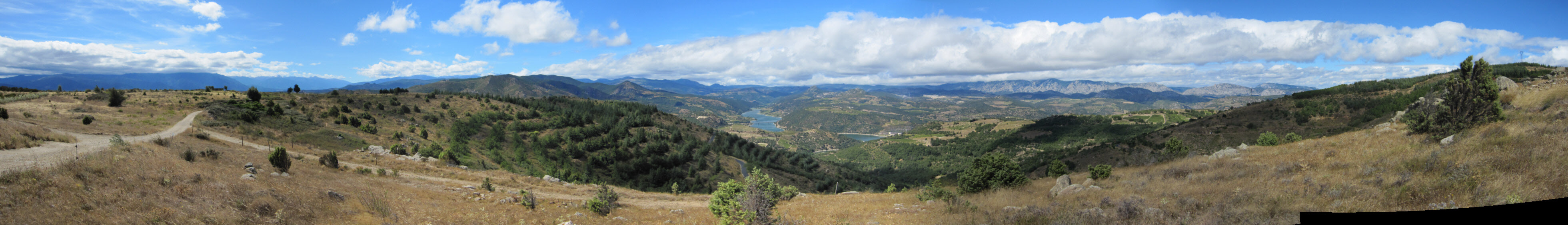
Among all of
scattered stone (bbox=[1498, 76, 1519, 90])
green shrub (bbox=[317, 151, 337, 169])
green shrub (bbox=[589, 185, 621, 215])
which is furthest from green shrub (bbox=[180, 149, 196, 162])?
scattered stone (bbox=[1498, 76, 1519, 90])

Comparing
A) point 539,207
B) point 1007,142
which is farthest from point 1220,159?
point 1007,142

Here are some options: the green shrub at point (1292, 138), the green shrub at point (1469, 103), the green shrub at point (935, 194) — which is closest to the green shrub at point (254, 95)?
the green shrub at point (935, 194)

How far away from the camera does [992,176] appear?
22953 mm

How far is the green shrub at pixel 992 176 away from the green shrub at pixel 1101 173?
3.32 metres

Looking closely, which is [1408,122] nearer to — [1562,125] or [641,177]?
[1562,125]

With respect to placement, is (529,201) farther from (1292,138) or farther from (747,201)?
(1292,138)

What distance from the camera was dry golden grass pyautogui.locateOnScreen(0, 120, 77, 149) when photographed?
18484 mm

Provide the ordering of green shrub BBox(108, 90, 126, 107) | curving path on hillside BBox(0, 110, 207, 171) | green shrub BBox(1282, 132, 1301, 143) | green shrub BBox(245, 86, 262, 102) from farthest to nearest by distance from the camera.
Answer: green shrub BBox(245, 86, 262, 102), green shrub BBox(108, 90, 126, 107), green shrub BBox(1282, 132, 1301, 143), curving path on hillside BBox(0, 110, 207, 171)

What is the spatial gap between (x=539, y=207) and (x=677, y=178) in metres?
50.4

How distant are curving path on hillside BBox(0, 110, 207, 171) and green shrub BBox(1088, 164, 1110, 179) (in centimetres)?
3547

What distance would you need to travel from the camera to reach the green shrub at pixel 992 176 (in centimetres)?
2277

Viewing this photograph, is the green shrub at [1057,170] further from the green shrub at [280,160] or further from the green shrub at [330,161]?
the green shrub at [330,161]

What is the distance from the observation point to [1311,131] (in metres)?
44.7

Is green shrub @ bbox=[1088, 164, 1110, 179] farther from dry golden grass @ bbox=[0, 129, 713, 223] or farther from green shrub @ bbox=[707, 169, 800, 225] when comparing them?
dry golden grass @ bbox=[0, 129, 713, 223]
